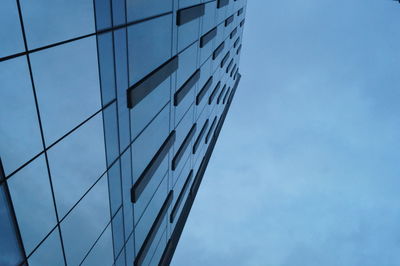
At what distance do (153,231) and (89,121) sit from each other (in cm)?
1044

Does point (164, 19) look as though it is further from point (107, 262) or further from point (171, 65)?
point (107, 262)

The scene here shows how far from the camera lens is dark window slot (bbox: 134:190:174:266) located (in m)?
15.0

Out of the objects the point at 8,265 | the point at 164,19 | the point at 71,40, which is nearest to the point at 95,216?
the point at 8,265

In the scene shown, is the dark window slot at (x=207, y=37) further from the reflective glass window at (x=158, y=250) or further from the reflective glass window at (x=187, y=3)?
the reflective glass window at (x=158, y=250)

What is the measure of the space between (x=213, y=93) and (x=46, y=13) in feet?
71.4

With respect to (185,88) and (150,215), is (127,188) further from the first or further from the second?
(185,88)

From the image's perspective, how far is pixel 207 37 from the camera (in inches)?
767

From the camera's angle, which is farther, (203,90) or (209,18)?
(203,90)

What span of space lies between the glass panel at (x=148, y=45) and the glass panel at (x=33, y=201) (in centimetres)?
497

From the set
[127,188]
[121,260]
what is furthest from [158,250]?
[127,188]

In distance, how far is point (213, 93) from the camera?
89.2 feet

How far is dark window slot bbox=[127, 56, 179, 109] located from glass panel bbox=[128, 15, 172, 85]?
19 centimetres

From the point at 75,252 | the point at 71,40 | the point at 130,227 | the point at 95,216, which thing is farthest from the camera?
the point at 130,227

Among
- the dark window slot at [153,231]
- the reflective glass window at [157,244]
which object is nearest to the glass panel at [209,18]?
the dark window slot at [153,231]
